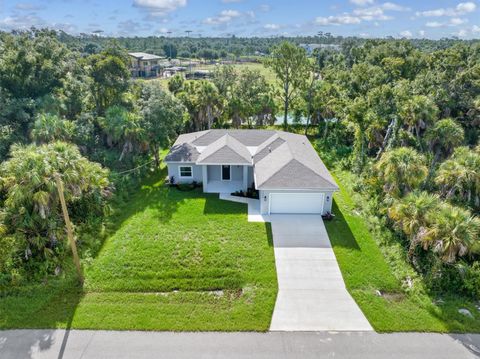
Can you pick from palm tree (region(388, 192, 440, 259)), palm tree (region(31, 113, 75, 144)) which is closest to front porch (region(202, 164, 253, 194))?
palm tree (region(31, 113, 75, 144))

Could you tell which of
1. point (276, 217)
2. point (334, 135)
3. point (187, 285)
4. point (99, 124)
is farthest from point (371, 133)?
point (99, 124)

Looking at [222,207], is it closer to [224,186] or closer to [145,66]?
[224,186]

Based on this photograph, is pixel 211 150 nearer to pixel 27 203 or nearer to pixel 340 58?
pixel 27 203

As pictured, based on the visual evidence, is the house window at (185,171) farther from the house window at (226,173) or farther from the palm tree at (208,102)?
the palm tree at (208,102)

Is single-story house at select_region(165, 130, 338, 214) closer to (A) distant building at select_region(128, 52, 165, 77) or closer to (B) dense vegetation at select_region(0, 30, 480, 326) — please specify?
(B) dense vegetation at select_region(0, 30, 480, 326)

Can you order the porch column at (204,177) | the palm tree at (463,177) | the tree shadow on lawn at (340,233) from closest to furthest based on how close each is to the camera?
the palm tree at (463,177)
the tree shadow on lawn at (340,233)
the porch column at (204,177)

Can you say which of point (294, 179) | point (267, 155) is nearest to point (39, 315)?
point (294, 179)

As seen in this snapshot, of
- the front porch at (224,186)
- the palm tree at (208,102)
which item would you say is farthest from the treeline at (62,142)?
the front porch at (224,186)
